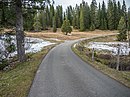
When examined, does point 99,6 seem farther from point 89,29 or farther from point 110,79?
point 110,79

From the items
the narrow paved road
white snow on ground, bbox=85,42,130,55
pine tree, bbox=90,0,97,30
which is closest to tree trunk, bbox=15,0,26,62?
the narrow paved road

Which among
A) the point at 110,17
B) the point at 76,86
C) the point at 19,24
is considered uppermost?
the point at 110,17

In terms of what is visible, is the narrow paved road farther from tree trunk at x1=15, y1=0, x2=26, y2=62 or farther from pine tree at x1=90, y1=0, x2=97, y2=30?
pine tree at x1=90, y1=0, x2=97, y2=30

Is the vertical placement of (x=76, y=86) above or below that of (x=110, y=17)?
below

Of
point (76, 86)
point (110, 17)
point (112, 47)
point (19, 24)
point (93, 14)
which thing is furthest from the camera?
point (93, 14)

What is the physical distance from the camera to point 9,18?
736 inches

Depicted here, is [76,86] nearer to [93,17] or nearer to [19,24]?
[19,24]

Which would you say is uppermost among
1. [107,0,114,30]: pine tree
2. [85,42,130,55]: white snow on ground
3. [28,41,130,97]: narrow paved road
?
[107,0,114,30]: pine tree

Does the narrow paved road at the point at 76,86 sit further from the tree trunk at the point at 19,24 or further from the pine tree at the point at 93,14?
the pine tree at the point at 93,14

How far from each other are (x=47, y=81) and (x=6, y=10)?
33.4 ft

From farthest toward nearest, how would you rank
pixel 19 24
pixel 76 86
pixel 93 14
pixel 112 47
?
1. pixel 93 14
2. pixel 112 47
3. pixel 19 24
4. pixel 76 86

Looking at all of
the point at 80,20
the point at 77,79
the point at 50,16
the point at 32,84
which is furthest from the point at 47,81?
the point at 50,16

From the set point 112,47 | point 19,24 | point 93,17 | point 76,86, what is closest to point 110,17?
point 93,17

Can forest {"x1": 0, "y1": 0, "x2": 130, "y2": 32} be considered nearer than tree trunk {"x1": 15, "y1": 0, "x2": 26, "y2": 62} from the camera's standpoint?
No
